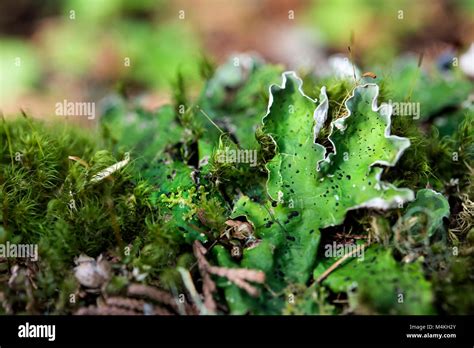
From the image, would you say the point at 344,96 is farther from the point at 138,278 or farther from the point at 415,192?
Result: the point at 138,278

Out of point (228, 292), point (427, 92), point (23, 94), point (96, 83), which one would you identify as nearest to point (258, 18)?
A: point (96, 83)

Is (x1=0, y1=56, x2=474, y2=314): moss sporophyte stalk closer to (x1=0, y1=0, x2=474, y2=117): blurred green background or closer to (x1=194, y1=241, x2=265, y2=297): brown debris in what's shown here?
(x1=194, y1=241, x2=265, y2=297): brown debris

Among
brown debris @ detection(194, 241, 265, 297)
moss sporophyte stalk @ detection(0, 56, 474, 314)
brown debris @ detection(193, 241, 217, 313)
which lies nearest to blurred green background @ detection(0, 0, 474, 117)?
moss sporophyte stalk @ detection(0, 56, 474, 314)

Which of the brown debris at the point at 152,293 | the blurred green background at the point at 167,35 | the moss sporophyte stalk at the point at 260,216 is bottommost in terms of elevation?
the brown debris at the point at 152,293

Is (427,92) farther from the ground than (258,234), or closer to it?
farther from the ground

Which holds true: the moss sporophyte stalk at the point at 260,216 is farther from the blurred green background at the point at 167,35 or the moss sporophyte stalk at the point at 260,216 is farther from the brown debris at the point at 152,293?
the blurred green background at the point at 167,35

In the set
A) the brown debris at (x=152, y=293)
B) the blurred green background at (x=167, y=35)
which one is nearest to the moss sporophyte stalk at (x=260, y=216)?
the brown debris at (x=152, y=293)

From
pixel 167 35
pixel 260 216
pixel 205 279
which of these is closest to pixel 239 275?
pixel 205 279
